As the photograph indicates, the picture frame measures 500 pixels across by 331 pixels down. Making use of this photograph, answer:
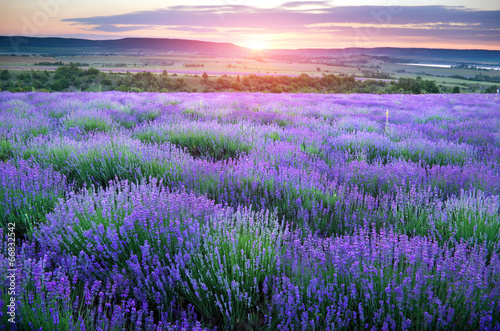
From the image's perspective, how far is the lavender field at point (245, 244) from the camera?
1589mm

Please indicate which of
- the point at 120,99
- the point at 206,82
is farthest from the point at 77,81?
the point at 120,99

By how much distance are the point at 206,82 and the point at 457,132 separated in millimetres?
48736

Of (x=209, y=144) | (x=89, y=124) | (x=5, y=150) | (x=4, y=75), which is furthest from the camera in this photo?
(x=4, y=75)

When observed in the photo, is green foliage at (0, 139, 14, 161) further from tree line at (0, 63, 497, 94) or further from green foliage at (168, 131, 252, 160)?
tree line at (0, 63, 497, 94)

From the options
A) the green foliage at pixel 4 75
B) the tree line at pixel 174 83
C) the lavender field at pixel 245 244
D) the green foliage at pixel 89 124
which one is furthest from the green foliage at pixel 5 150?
the green foliage at pixel 4 75

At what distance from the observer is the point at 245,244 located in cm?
199

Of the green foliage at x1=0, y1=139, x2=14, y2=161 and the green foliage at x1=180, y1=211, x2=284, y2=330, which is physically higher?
the green foliage at x1=0, y1=139, x2=14, y2=161

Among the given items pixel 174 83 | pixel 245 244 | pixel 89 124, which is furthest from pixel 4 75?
pixel 245 244

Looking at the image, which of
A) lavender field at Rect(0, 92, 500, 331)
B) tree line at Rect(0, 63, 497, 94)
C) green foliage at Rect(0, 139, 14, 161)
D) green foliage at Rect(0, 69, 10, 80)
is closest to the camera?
lavender field at Rect(0, 92, 500, 331)

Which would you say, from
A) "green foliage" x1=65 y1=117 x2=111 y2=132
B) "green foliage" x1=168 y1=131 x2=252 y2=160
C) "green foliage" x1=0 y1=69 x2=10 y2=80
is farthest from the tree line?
"green foliage" x1=168 y1=131 x2=252 y2=160

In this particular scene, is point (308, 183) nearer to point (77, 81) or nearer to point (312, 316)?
point (312, 316)

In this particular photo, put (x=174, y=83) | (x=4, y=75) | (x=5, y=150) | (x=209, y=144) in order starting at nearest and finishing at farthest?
(x=5, y=150) < (x=209, y=144) < (x=174, y=83) < (x=4, y=75)

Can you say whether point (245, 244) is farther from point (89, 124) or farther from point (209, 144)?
point (89, 124)

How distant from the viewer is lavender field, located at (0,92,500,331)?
5.21ft
